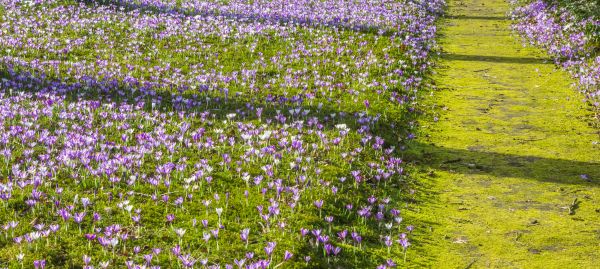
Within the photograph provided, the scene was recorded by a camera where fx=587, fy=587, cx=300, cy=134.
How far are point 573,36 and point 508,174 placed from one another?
38.6 feet

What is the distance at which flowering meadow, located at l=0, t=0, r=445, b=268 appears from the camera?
623 centimetres

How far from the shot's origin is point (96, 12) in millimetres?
21016

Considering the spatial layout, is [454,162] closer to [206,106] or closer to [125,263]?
[206,106]

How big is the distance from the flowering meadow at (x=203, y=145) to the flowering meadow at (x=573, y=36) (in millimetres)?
3778

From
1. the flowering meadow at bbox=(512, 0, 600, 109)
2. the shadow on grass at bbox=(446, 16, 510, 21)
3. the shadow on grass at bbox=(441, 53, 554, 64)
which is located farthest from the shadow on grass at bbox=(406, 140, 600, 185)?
the shadow on grass at bbox=(446, 16, 510, 21)

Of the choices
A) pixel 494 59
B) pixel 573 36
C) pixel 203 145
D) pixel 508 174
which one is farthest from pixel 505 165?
pixel 573 36

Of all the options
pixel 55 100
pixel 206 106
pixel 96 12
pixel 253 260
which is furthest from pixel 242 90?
pixel 96 12

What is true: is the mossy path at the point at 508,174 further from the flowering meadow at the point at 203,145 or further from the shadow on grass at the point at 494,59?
the shadow on grass at the point at 494,59

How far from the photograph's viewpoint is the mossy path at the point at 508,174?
6.50 m

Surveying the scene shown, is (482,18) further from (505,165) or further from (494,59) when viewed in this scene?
(505,165)

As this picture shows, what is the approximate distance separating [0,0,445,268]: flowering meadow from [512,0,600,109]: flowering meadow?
3.78 metres

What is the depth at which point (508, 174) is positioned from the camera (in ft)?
28.5

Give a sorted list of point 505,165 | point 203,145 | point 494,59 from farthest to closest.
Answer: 1. point 494,59
2. point 203,145
3. point 505,165

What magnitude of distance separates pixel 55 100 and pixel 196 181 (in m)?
4.79
